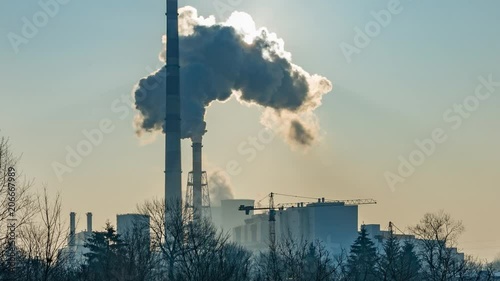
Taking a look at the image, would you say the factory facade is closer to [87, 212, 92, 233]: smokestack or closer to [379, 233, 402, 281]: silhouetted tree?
[87, 212, 92, 233]: smokestack

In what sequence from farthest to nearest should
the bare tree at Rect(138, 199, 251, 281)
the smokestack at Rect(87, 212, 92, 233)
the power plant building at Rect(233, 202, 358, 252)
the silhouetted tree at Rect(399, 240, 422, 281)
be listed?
the smokestack at Rect(87, 212, 92, 233) < the power plant building at Rect(233, 202, 358, 252) < the silhouetted tree at Rect(399, 240, 422, 281) < the bare tree at Rect(138, 199, 251, 281)

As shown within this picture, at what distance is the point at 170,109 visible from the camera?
5641cm

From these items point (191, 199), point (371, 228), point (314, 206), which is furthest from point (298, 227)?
point (191, 199)

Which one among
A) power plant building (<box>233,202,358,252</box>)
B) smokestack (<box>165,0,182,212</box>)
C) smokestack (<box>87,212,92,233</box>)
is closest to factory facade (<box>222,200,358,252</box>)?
power plant building (<box>233,202,358,252</box>)

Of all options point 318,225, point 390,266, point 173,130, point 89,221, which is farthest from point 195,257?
point 89,221

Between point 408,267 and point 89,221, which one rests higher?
point 89,221

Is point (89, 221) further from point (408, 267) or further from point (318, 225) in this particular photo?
point (408, 267)

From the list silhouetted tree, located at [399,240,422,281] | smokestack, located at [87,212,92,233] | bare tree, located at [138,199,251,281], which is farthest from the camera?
smokestack, located at [87,212,92,233]

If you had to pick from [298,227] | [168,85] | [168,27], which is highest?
[168,27]

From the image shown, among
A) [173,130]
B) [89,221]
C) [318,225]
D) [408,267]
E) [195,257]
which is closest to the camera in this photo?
[195,257]

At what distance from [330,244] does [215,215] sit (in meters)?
17.1

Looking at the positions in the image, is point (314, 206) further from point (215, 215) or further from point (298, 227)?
point (215, 215)

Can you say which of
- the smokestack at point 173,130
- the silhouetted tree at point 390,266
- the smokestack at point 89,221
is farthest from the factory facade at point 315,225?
the silhouetted tree at point 390,266

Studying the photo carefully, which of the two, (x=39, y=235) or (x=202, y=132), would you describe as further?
(x=202, y=132)
